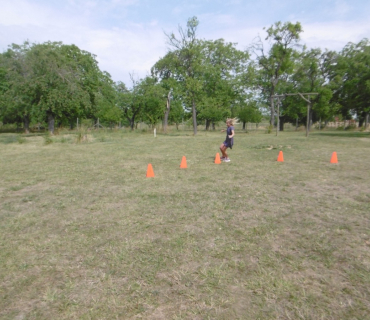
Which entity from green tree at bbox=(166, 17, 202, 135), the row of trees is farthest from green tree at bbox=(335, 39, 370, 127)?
green tree at bbox=(166, 17, 202, 135)

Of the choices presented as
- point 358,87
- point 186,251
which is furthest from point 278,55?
point 186,251

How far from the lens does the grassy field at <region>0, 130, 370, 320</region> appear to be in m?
2.17

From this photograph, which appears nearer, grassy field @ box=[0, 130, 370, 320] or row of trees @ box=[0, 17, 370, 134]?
grassy field @ box=[0, 130, 370, 320]

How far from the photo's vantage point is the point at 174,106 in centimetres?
4034

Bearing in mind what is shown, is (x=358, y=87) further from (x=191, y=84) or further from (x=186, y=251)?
(x=186, y=251)

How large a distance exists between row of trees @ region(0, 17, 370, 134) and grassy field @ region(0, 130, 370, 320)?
20239mm

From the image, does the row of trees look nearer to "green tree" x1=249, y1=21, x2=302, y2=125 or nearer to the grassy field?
"green tree" x1=249, y1=21, x2=302, y2=125

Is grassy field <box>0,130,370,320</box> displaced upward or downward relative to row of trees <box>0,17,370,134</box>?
downward

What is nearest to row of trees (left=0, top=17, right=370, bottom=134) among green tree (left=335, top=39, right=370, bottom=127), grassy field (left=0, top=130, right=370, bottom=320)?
green tree (left=335, top=39, right=370, bottom=127)

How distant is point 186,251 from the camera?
303 centimetres

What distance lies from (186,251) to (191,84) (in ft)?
87.2

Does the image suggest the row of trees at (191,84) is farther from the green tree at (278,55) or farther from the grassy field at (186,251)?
the grassy field at (186,251)

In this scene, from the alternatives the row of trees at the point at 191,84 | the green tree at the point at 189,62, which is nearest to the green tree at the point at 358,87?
the row of trees at the point at 191,84

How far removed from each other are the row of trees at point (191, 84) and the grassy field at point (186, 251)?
2024cm
